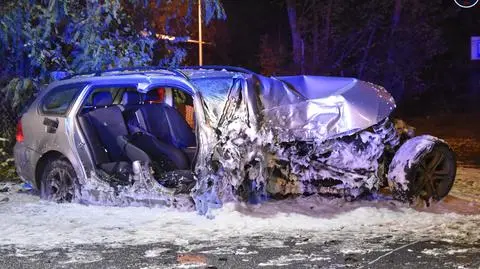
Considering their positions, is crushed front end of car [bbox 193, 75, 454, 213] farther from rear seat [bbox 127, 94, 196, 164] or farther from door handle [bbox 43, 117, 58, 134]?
door handle [bbox 43, 117, 58, 134]

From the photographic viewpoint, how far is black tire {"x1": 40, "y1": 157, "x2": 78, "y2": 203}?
698 centimetres

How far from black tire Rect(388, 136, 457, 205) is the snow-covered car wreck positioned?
1 centimetres

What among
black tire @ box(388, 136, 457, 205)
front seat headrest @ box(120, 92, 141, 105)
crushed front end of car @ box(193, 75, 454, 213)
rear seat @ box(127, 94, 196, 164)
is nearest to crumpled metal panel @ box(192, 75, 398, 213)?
crushed front end of car @ box(193, 75, 454, 213)

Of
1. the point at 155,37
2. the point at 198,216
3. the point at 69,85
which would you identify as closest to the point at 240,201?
the point at 198,216

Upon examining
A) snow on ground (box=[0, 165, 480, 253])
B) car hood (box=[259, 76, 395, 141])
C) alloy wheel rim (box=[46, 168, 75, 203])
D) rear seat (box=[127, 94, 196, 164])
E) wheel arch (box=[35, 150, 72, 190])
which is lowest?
snow on ground (box=[0, 165, 480, 253])

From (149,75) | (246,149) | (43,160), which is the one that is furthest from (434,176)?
(43,160)

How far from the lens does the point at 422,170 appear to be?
6477 millimetres

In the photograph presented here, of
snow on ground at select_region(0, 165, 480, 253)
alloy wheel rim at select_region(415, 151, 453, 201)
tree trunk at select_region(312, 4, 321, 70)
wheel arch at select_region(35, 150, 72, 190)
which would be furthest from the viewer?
tree trunk at select_region(312, 4, 321, 70)

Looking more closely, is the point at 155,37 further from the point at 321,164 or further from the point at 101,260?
the point at 101,260

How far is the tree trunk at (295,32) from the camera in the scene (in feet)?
65.2

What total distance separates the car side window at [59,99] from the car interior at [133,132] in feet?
0.62

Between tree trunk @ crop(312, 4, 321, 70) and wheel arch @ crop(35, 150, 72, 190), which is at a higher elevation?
tree trunk @ crop(312, 4, 321, 70)

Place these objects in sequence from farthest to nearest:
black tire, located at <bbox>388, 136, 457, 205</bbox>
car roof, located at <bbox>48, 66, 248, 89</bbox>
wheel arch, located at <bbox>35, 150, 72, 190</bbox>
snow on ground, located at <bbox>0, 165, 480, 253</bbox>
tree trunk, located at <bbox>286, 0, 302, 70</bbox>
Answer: tree trunk, located at <bbox>286, 0, 302, 70</bbox>, wheel arch, located at <bbox>35, 150, 72, 190</bbox>, car roof, located at <bbox>48, 66, 248, 89</bbox>, black tire, located at <bbox>388, 136, 457, 205</bbox>, snow on ground, located at <bbox>0, 165, 480, 253</bbox>

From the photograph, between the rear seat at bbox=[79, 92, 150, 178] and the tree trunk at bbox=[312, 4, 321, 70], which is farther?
the tree trunk at bbox=[312, 4, 321, 70]
